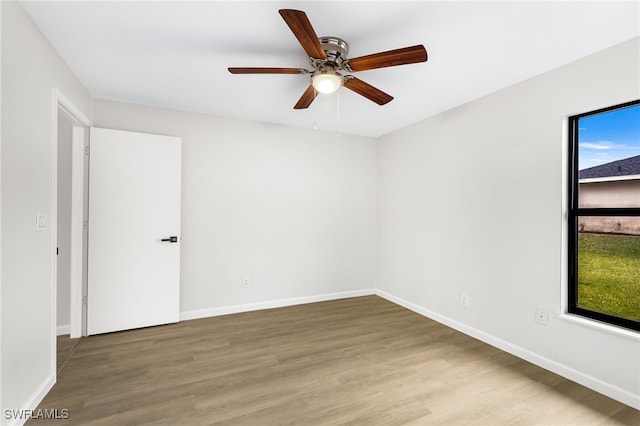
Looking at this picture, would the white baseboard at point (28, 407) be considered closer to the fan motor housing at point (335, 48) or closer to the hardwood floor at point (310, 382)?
the hardwood floor at point (310, 382)

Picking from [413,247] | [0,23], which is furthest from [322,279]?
[0,23]

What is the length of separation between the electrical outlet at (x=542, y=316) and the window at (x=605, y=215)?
0.17 m

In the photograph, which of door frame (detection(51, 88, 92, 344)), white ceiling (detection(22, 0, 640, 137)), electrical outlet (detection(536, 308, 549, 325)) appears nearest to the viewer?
white ceiling (detection(22, 0, 640, 137))

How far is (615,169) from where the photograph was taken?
7.11 feet

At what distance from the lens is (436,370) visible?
2.39 meters

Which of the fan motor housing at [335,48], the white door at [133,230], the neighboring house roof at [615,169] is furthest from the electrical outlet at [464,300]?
the white door at [133,230]

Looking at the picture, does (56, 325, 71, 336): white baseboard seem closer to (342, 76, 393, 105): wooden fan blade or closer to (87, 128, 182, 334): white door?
(87, 128, 182, 334): white door

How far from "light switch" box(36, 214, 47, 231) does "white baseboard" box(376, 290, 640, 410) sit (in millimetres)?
3736

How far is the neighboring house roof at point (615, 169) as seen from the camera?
2.07 metres

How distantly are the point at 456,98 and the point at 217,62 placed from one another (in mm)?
2323

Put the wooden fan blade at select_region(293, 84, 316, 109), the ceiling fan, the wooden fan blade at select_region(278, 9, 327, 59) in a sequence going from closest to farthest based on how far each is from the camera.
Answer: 1. the wooden fan blade at select_region(278, 9, 327, 59)
2. the ceiling fan
3. the wooden fan blade at select_region(293, 84, 316, 109)

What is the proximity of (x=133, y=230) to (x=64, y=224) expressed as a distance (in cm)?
65

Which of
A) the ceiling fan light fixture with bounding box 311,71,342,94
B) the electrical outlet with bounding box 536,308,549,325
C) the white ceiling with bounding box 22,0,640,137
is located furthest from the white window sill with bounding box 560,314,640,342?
the ceiling fan light fixture with bounding box 311,71,342,94

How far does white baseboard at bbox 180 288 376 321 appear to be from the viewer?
138 inches
